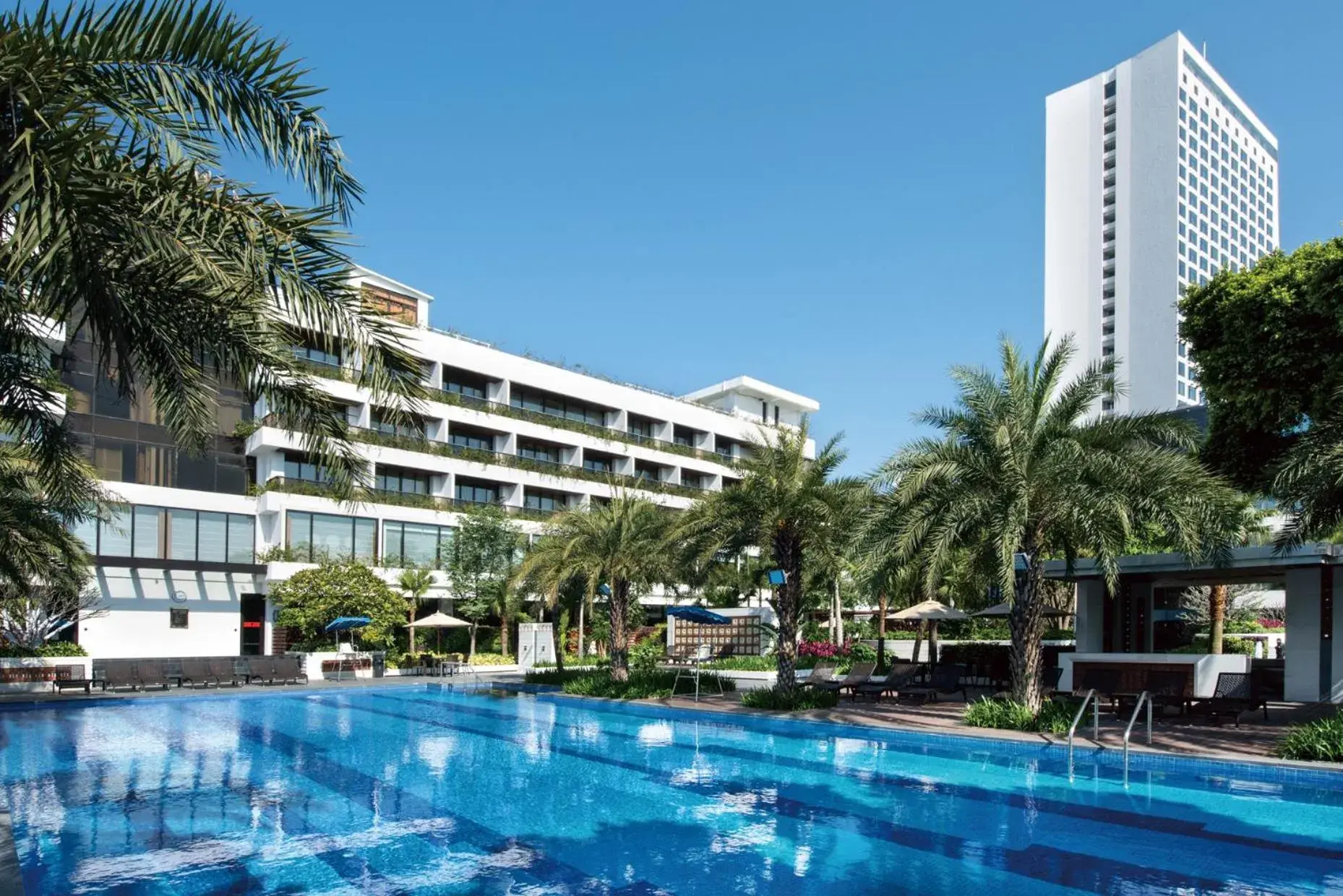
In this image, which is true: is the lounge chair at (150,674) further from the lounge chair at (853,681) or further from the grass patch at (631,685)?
the lounge chair at (853,681)

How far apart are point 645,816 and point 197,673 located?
71.2 feet

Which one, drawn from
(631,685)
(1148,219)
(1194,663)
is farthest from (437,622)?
(1148,219)

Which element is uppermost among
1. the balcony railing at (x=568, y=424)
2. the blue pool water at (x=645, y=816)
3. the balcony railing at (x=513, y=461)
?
the balcony railing at (x=568, y=424)

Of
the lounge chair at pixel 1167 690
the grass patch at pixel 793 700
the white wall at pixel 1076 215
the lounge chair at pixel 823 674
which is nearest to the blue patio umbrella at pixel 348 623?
the lounge chair at pixel 823 674

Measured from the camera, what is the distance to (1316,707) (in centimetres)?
2033

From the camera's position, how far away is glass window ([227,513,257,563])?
4123 centimetres

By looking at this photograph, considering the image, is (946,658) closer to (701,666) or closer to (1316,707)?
(701,666)

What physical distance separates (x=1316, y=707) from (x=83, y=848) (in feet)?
67.4

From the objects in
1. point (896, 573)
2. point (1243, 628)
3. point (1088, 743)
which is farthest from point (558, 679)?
point (1243, 628)

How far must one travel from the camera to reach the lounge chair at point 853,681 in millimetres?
22625

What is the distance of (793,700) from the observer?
69.5 feet

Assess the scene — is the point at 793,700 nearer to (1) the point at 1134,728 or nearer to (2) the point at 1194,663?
(1) the point at 1134,728

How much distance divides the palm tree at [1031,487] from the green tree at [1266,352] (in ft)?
10.9

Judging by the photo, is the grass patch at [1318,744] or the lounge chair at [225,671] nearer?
the grass patch at [1318,744]
